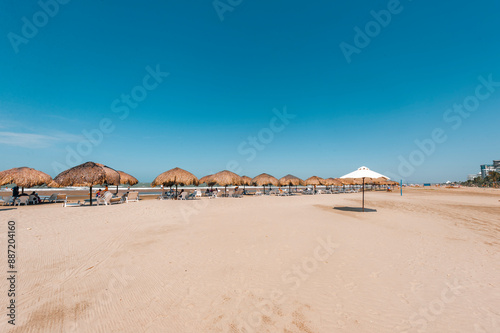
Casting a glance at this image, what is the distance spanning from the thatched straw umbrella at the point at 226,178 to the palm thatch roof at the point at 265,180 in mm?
3324

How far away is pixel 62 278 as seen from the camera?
3.65 metres

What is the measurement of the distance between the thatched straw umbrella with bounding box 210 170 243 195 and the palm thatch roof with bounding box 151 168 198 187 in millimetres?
2824

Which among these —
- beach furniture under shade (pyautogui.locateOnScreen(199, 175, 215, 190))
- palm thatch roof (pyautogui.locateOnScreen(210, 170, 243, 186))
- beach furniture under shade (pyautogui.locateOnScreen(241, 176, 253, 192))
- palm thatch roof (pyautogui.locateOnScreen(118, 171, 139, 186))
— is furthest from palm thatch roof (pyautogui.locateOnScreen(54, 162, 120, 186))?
beach furniture under shade (pyautogui.locateOnScreen(241, 176, 253, 192))

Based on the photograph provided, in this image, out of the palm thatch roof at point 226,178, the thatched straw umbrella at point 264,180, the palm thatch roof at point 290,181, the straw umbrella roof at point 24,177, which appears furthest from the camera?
the palm thatch roof at point 290,181

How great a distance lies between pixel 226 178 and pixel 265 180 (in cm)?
575

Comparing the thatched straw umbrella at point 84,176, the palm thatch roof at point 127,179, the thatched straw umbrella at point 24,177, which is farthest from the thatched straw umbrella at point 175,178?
the thatched straw umbrella at point 24,177

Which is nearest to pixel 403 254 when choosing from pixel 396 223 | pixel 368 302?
pixel 368 302

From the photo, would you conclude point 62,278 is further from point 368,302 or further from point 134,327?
point 368,302

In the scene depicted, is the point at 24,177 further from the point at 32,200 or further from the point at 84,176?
the point at 84,176

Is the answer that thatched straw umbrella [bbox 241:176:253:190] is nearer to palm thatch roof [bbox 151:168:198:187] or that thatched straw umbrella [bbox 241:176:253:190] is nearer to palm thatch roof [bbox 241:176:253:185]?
palm thatch roof [bbox 241:176:253:185]

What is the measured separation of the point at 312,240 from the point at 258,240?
1.56 metres

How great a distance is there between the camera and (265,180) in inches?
985

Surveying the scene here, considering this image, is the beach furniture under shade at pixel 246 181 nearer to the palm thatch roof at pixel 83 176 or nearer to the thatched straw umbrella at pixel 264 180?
the thatched straw umbrella at pixel 264 180

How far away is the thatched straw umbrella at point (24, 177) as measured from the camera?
43.0 ft
